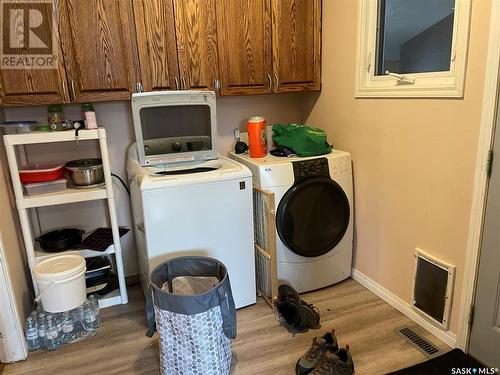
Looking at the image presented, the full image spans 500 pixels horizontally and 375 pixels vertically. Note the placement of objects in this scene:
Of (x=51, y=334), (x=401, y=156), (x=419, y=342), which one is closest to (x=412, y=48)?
(x=401, y=156)

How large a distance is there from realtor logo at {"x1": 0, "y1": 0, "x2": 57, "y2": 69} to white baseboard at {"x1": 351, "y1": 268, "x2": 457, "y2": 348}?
2365 millimetres

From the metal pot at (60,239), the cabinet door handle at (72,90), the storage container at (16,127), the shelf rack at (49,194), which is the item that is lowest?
the metal pot at (60,239)

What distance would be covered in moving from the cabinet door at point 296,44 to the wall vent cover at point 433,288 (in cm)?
138

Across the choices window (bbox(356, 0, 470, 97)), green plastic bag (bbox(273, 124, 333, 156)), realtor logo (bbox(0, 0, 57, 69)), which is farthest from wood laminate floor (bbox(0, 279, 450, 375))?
realtor logo (bbox(0, 0, 57, 69))

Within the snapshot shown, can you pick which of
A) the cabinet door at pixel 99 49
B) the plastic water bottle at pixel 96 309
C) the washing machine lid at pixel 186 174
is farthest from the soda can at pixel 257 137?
the plastic water bottle at pixel 96 309

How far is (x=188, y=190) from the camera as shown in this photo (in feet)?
6.42

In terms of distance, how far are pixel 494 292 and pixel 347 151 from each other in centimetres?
120

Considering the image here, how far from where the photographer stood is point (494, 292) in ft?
5.40

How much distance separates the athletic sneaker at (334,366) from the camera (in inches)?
64.3

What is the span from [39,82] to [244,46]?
4.02 feet

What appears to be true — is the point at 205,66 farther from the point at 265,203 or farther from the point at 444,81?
the point at 444,81

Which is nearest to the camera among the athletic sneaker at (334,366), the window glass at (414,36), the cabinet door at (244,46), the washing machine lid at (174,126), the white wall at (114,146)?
the athletic sneaker at (334,366)

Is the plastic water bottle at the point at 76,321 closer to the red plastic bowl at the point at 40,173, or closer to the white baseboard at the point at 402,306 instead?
the red plastic bowl at the point at 40,173

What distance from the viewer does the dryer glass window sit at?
6.79 ft
